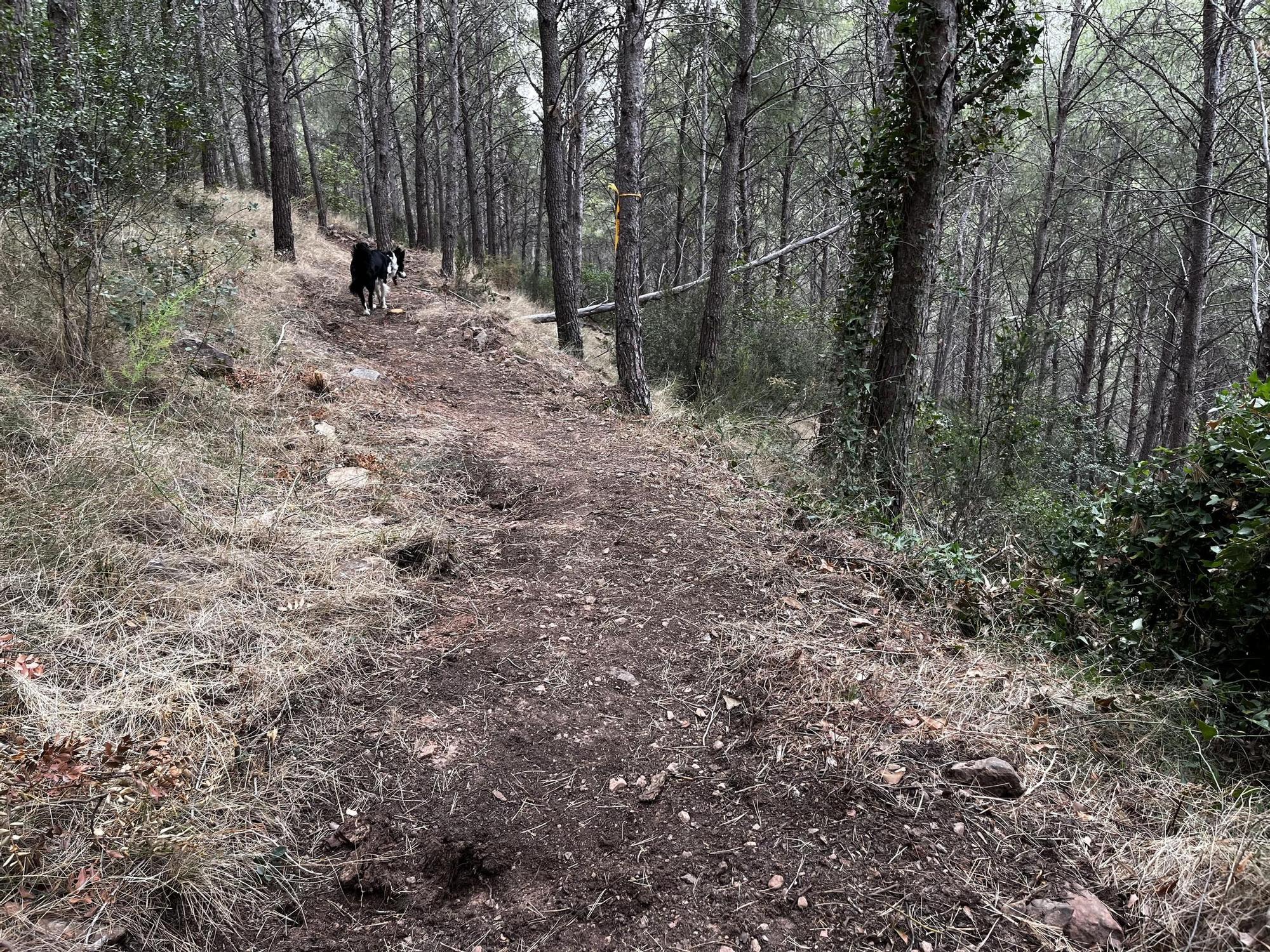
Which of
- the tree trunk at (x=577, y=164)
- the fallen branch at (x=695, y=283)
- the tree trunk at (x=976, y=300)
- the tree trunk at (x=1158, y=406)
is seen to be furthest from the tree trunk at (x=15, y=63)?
the tree trunk at (x=1158, y=406)

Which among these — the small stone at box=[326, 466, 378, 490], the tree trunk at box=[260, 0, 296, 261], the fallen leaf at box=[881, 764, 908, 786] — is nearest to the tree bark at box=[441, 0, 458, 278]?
the tree trunk at box=[260, 0, 296, 261]

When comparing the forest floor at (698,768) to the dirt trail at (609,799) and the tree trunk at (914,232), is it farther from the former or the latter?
the tree trunk at (914,232)

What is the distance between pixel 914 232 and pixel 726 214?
11.7ft

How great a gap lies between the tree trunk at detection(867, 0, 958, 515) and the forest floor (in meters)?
1.56

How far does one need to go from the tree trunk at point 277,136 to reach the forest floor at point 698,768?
30.9 feet

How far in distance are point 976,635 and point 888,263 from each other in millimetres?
3592

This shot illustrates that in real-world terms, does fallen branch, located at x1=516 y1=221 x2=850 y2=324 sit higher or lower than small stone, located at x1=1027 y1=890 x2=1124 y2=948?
higher

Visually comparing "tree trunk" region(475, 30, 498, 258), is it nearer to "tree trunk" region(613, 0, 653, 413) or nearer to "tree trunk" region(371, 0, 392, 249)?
"tree trunk" region(371, 0, 392, 249)

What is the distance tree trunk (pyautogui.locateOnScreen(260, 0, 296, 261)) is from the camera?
10953 mm

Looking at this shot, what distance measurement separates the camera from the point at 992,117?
5.72 meters

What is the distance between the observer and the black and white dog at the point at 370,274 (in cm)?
1001

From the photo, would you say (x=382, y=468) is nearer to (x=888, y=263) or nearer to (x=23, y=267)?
(x=23, y=267)

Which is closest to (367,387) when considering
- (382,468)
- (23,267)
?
(382,468)

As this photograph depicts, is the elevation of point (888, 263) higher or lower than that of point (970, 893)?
higher
